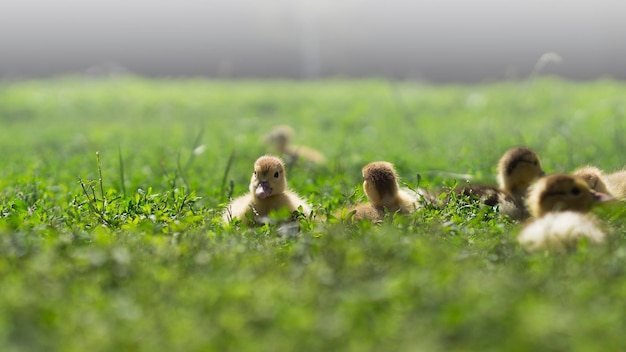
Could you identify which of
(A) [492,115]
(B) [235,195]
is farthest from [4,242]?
(A) [492,115]

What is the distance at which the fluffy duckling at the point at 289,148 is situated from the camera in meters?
12.9

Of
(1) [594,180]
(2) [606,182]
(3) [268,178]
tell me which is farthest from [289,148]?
(1) [594,180]

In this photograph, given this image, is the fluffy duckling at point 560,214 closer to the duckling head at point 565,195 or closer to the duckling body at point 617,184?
the duckling head at point 565,195

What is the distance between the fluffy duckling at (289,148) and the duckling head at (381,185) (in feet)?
15.5

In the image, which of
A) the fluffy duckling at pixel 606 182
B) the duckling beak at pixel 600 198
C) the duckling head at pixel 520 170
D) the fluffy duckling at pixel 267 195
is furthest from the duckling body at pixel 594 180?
the fluffy duckling at pixel 267 195

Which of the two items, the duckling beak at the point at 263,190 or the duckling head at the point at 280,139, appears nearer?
the duckling beak at the point at 263,190

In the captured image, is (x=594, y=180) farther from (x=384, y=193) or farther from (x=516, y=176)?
(x=384, y=193)

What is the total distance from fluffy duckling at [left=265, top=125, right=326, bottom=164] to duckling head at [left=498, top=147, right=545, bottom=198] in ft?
14.7

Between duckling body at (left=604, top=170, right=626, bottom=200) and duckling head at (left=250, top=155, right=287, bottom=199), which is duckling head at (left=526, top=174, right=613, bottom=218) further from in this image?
duckling head at (left=250, top=155, right=287, bottom=199)

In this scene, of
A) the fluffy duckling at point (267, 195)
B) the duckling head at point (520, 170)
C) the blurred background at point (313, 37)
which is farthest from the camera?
the blurred background at point (313, 37)

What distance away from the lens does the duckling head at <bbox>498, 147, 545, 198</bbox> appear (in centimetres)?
835

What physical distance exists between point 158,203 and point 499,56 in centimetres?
2865

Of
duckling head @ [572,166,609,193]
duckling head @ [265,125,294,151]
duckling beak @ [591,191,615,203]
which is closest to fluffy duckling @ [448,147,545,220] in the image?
duckling head @ [572,166,609,193]

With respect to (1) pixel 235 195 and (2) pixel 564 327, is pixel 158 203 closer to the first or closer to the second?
(1) pixel 235 195
